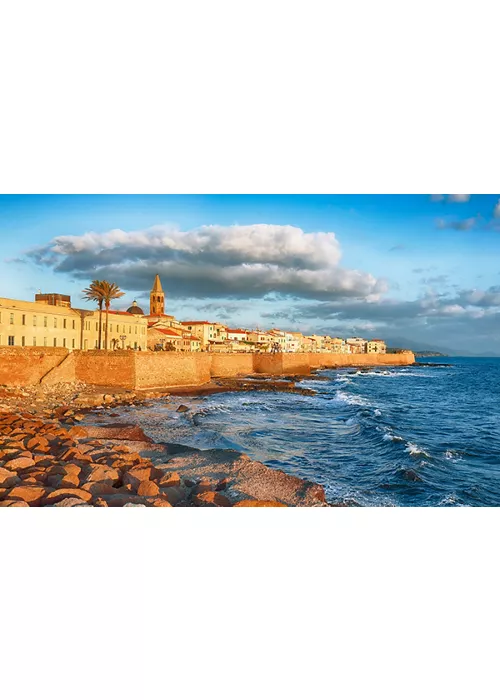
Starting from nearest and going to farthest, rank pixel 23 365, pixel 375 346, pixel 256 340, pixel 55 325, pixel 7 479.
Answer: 1. pixel 7 479
2. pixel 23 365
3. pixel 55 325
4. pixel 256 340
5. pixel 375 346

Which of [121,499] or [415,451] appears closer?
[121,499]

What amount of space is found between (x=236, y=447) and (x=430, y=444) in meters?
5.36

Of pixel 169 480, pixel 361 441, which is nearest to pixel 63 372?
pixel 361 441

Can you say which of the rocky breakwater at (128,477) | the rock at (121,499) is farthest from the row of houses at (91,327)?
the rock at (121,499)

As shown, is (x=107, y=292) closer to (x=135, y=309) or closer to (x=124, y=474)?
(x=124, y=474)

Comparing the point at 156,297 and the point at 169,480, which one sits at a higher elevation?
the point at 156,297

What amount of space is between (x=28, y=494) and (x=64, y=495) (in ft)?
1.25

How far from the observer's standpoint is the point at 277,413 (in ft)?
56.5

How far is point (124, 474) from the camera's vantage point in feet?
20.1

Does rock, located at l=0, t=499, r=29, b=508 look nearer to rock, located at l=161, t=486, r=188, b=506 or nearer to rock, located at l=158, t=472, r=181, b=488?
rock, located at l=161, t=486, r=188, b=506

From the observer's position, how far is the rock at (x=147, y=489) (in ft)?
17.6

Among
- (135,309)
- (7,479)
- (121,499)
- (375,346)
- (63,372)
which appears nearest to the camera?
(121,499)

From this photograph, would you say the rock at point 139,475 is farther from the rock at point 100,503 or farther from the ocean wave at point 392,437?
the ocean wave at point 392,437
